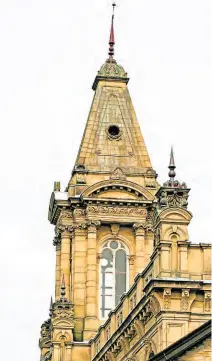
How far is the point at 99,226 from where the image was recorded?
86812 millimetres

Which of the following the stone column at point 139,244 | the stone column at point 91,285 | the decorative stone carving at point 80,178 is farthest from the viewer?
the decorative stone carving at point 80,178

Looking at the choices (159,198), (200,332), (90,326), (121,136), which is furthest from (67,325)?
(200,332)

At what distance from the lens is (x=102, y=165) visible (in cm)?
8806

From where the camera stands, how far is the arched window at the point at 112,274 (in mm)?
85875

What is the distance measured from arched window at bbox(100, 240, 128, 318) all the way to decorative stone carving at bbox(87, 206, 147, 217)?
196 cm

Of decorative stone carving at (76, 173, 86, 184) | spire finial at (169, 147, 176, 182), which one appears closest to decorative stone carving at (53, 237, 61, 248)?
decorative stone carving at (76, 173, 86, 184)

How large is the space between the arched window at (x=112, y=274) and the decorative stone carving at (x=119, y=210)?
196 centimetres

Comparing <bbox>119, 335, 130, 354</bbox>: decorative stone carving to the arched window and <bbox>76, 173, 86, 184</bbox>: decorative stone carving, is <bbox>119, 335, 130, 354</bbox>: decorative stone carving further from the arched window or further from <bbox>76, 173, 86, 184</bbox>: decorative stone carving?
<bbox>76, 173, 86, 184</bbox>: decorative stone carving

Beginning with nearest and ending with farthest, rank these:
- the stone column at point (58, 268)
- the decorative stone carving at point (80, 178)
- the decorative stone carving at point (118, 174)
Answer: the decorative stone carving at point (118, 174), the decorative stone carving at point (80, 178), the stone column at point (58, 268)

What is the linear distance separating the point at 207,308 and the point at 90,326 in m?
29.5

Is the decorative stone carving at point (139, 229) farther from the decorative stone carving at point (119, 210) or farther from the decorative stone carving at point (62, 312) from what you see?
the decorative stone carving at point (62, 312)

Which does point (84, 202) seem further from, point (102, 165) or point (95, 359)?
point (95, 359)

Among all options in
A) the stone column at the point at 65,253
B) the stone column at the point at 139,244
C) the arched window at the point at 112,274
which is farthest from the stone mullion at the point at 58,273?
the stone column at the point at 139,244

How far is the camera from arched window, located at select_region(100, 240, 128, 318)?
85875 millimetres
